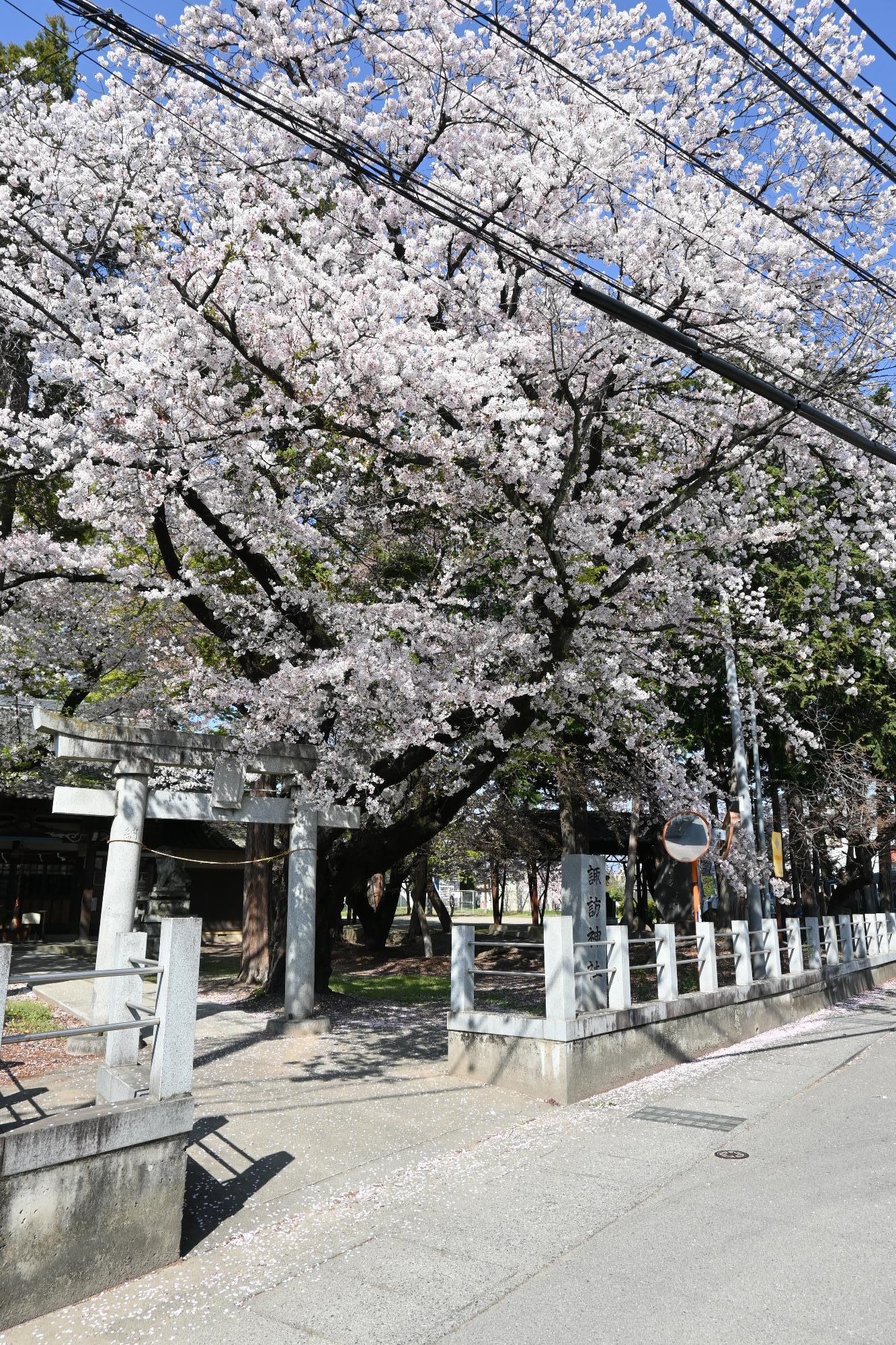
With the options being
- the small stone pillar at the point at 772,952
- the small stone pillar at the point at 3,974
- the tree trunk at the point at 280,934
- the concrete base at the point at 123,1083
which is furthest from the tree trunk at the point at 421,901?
the small stone pillar at the point at 3,974

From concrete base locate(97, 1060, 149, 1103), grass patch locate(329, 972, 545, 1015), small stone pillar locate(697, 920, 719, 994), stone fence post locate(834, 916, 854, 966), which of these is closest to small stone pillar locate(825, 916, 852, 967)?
stone fence post locate(834, 916, 854, 966)

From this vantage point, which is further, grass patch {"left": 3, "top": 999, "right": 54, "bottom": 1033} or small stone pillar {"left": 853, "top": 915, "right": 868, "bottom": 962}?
small stone pillar {"left": 853, "top": 915, "right": 868, "bottom": 962}

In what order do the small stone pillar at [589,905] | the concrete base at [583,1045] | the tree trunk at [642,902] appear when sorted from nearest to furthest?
the concrete base at [583,1045], the small stone pillar at [589,905], the tree trunk at [642,902]

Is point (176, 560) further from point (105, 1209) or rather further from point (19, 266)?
point (105, 1209)

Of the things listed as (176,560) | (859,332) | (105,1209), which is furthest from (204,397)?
(859,332)

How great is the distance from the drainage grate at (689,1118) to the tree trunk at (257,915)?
1092 cm

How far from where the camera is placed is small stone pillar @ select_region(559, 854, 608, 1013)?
10562mm

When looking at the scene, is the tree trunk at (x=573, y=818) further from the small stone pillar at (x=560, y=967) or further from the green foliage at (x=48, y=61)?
the green foliage at (x=48, y=61)

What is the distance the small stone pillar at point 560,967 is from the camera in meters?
8.63

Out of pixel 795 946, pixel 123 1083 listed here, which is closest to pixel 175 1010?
pixel 123 1083

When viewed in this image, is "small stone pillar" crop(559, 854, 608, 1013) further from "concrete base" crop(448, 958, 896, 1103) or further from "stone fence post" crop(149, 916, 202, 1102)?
"stone fence post" crop(149, 916, 202, 1102)

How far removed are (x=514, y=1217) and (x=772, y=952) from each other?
10.3m

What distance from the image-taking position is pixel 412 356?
368 inches

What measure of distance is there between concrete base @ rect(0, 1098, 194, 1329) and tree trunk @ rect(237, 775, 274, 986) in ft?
41.6
